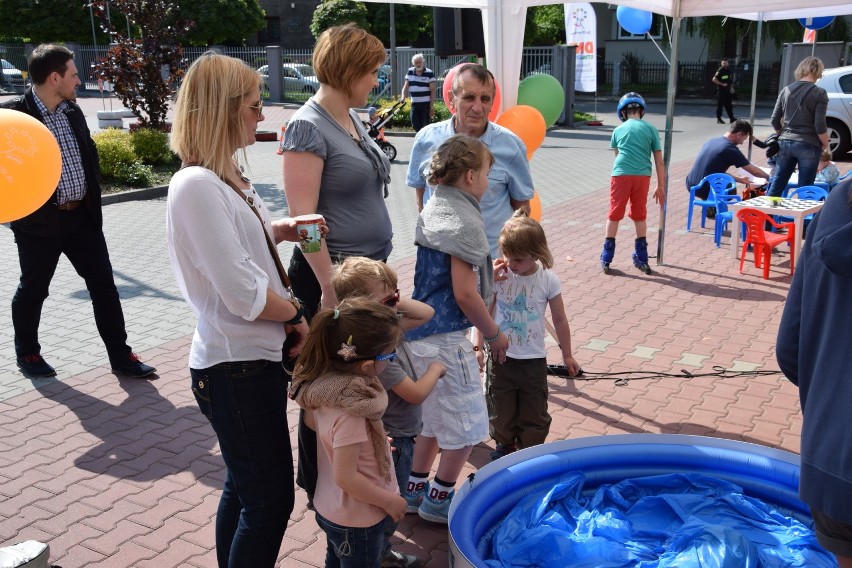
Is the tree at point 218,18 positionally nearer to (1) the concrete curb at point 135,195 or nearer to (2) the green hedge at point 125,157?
(2) the green hedge at point 125,157

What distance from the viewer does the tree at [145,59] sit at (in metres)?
14.2

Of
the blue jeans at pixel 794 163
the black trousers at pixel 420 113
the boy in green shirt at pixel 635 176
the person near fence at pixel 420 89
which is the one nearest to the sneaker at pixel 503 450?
the boy in green shirt at pixel 635 176

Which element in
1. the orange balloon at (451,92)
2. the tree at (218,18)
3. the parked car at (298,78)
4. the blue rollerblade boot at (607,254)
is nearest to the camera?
the orange balloon at (451,92)

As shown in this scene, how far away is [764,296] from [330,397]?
5.86m

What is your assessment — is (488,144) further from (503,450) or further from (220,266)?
(220,266)

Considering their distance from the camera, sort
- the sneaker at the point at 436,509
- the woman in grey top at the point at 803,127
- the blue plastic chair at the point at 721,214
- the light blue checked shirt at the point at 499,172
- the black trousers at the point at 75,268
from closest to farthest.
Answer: the sneaker at the point at 436,509
the light blue checked shirt at the point at 499,172
the black trousers at the point at 75,268
the blue plastic chair at the point at 721,214
the woman in grey top at the point at 803,127

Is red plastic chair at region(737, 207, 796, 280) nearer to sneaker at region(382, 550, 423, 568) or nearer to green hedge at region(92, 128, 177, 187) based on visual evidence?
sneaker at region(382, 550, 423, 568)

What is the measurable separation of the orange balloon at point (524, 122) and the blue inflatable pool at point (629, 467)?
2.12 m

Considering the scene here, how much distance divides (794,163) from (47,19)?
120 ft

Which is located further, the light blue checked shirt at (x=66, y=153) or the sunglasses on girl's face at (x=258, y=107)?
the light blue checked shirt at (x=66, y=153)

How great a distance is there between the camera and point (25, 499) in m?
3.99

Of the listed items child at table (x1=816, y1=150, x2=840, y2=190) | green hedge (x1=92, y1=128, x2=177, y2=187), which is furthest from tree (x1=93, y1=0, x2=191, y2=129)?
child at table (x1=816, y1=150, x2=840, y2=190)

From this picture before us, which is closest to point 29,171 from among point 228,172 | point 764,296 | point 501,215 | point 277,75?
point 228,172

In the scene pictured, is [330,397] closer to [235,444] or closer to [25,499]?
[235,444]
